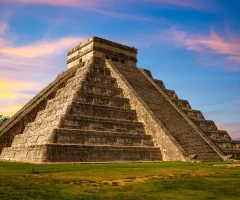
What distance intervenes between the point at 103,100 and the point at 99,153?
6.37 m

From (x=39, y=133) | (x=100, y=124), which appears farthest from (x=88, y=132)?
(x=39, y=133)

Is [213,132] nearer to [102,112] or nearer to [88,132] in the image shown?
[102,112]

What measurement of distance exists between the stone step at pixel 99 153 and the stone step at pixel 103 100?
5.12 m

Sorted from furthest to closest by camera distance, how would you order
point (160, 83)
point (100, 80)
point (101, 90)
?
point (160, 83) → point (100, 80) → point (101, 90)

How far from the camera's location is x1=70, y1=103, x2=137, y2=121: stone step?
71.4ft

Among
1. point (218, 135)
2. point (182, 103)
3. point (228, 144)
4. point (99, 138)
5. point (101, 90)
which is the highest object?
point (101, 90)

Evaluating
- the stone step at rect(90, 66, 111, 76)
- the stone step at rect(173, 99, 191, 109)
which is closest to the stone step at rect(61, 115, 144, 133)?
the stone step at rect(90, 66, 111, 76)

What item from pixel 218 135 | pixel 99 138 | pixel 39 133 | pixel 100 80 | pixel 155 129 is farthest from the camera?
pixel 218 135

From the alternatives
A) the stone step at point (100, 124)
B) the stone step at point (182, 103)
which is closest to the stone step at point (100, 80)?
the stone step at point (100, 124)

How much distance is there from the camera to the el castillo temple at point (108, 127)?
63.0ft

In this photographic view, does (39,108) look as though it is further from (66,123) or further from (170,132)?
(170,132)

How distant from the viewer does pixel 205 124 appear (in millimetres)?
30047

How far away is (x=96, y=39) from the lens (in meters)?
33.5

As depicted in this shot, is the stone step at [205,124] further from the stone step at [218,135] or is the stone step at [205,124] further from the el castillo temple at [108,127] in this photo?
the stone step at [218,135]
